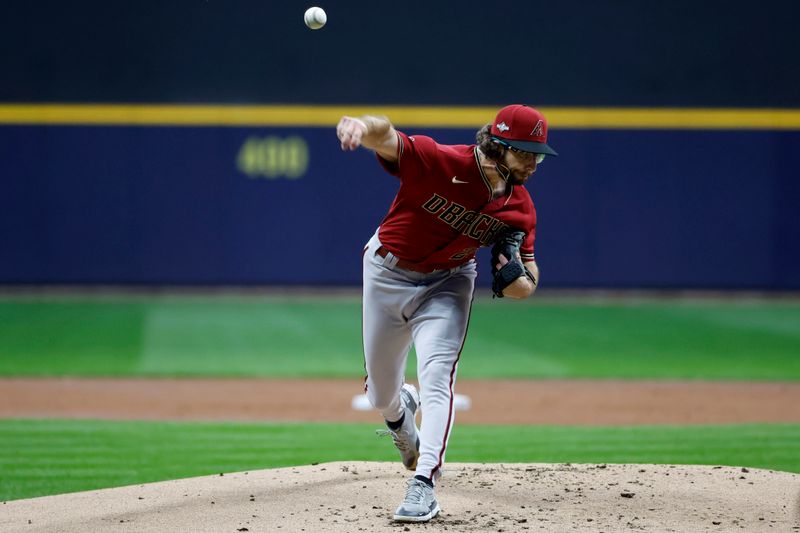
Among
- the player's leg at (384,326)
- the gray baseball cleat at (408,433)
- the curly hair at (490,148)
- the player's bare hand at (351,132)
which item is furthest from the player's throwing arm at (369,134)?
the gray baseball cleat at (408,433)

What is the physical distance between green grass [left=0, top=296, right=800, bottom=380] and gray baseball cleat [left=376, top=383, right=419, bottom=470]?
5.04m

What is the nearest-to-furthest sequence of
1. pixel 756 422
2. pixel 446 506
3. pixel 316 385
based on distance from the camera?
pixel 446 506 → pixel 756 422 → pixel 316 385

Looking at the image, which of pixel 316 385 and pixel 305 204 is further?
pixel 305 204

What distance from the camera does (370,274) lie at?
5344 mm

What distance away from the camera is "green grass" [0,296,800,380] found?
11234 mm

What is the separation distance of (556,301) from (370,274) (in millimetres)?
12393

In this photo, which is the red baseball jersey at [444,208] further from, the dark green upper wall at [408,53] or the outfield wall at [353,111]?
the dark green upper wall at [408,53]

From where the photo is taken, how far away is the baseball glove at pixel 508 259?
5.07m

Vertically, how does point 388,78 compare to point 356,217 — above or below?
above

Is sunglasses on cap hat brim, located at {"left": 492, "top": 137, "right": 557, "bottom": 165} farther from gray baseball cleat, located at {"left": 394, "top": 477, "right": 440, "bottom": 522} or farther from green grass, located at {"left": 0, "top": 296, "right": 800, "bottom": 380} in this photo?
green grass, located at {"left": 0, "top": 296, "right": 800, "bottom": 380}

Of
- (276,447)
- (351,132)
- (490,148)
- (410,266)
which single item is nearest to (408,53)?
(276,447)

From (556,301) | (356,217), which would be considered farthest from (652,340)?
(356,217)

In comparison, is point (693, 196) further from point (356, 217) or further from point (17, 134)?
point (17, 134)

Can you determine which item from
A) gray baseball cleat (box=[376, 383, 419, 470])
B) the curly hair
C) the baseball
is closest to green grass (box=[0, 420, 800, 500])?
gray baseball cleat (box=[376, 383, 419, 470])
